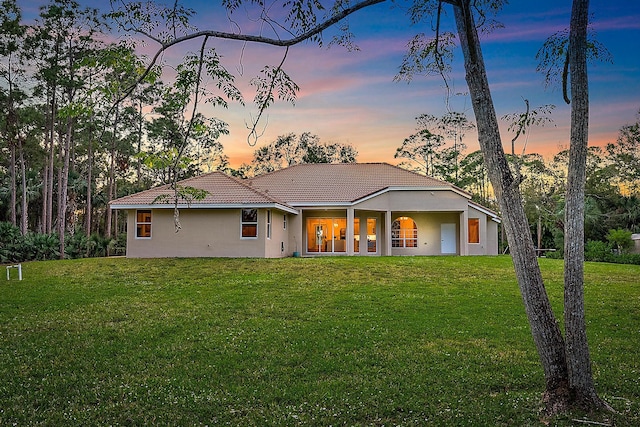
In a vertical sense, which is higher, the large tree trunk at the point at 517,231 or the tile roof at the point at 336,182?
the tile roof at the point at 336,182

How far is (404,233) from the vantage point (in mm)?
29516

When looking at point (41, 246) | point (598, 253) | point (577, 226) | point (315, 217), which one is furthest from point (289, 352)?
point (598, 253)

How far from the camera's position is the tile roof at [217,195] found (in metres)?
22.1

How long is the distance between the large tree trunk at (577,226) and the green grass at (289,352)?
0.45m

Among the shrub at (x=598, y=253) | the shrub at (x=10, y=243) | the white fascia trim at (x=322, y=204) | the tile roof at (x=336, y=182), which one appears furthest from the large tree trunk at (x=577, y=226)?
the shrub at (x=10, y=243)

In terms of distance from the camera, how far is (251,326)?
9930mm

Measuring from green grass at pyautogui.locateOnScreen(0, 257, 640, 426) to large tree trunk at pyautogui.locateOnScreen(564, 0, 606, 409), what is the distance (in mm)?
451

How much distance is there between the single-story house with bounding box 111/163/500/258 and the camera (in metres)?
22.5

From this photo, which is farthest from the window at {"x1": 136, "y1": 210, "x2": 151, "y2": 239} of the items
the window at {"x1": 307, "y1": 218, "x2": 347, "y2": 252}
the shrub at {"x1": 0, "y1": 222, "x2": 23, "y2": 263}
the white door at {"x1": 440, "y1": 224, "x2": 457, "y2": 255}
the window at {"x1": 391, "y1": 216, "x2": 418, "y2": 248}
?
the white door at {"x1": 440, "y1": 224, "x2": 457, "y2": 255}

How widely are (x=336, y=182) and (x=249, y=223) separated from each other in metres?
9.23

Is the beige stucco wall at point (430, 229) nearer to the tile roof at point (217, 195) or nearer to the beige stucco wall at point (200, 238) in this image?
the tile roof at point (217, 195)

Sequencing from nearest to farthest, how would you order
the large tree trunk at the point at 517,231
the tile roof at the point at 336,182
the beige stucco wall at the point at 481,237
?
the large tree trunk at the point at 517,231
the tile roof at the point at 336,182
the beige stucco wall at the point at 481,237

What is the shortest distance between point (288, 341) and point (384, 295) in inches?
203

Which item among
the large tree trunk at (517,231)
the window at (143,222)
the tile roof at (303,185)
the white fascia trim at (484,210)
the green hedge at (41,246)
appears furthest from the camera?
the white fascia trim at (484,210)
